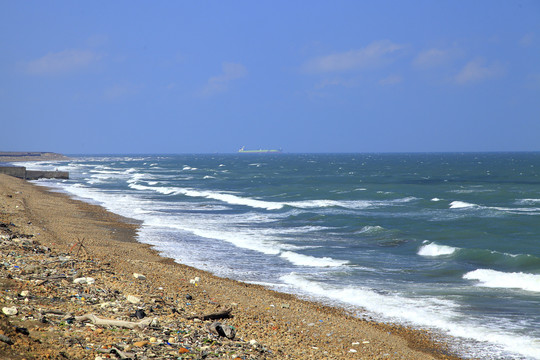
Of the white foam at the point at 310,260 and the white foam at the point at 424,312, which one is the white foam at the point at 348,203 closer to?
the white foam at the point at 310,260

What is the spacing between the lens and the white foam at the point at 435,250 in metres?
21.6

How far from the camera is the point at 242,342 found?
938cm

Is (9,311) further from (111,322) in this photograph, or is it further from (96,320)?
(111,322)

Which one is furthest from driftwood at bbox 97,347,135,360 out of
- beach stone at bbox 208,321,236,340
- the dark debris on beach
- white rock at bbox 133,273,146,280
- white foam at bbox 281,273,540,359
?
white foam at bbox 281,273,540,359

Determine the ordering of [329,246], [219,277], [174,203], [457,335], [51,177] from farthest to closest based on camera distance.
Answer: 1. [51,177]
2. [174,203]
3. [329,246]
4. [219,277]
5. [457,335]

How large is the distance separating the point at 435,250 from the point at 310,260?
19.2ft

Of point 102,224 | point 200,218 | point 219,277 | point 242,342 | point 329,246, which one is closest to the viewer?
point 242,342

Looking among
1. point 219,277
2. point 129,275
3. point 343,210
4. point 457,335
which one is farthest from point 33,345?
point 343,210

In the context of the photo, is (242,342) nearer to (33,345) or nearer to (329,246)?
(33,345)

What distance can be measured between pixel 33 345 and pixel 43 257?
7.50m

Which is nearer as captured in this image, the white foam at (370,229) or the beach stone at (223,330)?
the beach stone at (223,330)

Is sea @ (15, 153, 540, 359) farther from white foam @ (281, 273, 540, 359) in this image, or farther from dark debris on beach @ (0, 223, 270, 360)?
dark debris on beach @ (0, 223, 270, 360)

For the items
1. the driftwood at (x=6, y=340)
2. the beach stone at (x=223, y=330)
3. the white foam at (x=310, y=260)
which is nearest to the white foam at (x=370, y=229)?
the white foam at (x=310, y=260)

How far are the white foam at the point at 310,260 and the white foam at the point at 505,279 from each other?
4440 mm
